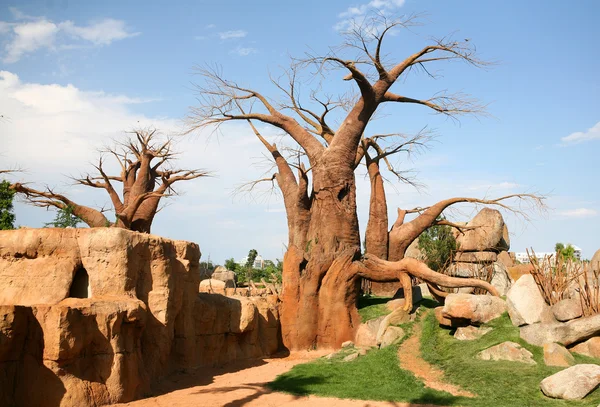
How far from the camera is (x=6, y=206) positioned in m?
14.5

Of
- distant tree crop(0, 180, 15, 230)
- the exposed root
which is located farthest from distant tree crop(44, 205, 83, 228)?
the exposed root

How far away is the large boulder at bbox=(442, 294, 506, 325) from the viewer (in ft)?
37.1

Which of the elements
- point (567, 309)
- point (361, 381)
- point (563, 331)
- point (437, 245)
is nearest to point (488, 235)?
point (437, 245)

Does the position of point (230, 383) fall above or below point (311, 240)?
below

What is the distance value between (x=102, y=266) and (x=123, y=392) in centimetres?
190

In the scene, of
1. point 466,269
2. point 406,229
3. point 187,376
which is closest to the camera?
point 187,376

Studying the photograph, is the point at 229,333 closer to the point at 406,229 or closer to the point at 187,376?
the point at 187,376

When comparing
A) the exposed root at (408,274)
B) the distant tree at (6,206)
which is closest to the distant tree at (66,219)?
the distant tree at (6,206)

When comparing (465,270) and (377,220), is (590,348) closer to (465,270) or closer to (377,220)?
(377,220)

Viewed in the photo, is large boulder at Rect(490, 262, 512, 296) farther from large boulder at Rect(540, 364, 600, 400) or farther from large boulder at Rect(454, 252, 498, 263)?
large boulder at Rect(540, 364, 600, 400)

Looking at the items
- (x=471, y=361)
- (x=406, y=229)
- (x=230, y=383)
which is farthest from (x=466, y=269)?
(x=230, y=383)

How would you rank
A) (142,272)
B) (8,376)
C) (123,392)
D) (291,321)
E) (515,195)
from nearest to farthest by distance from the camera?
(8,376) < (123,392) < (142,272) < (291,321) < (515,195)

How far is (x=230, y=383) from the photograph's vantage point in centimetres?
998

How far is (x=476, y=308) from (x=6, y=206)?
36.9 feet
